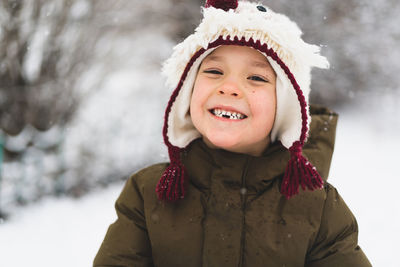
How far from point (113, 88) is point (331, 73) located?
475 centimetres

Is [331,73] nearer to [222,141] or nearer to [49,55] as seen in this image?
[49,55]


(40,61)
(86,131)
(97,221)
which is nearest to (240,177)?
(97,221)

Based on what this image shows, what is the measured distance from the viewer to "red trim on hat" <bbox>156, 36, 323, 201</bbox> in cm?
145

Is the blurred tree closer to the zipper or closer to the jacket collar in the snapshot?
the jacket collar

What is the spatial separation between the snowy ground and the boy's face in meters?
2.07

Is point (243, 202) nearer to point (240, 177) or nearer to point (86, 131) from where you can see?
point (240, 177)

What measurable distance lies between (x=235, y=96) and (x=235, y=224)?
20.6 inches

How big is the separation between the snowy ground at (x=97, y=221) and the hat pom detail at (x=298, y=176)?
6.88 ft

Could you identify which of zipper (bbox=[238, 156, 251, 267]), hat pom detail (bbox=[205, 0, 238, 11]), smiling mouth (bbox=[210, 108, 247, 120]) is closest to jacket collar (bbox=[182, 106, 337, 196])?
zipper (bbox=[238, 156, 251, 267])

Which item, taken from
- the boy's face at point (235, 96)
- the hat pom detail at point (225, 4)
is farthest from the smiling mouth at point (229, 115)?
the hat pom detail at point (225, 4)

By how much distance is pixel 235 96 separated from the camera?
145 cm

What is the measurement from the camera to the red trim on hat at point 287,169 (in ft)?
4.75

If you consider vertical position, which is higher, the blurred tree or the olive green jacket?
the blurred tree

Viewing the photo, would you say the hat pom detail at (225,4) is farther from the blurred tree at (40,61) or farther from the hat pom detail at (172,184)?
the blurred tree at (40,61)
